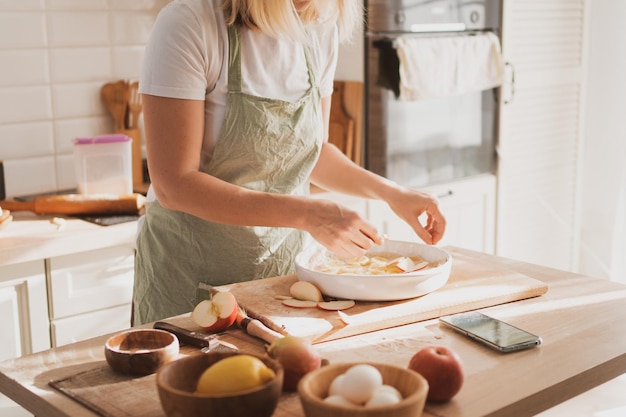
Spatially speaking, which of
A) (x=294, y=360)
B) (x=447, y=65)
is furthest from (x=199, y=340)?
(x=447, y=65)

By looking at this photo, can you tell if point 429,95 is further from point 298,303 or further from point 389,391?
point 389,391

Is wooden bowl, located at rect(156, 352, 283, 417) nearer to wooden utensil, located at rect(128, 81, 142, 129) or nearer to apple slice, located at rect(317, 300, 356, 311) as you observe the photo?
apple slice, located at rect(317, 300, 356, 311)

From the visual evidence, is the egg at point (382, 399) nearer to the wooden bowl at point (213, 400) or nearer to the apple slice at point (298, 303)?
the wooden bowl at point (213, 400)

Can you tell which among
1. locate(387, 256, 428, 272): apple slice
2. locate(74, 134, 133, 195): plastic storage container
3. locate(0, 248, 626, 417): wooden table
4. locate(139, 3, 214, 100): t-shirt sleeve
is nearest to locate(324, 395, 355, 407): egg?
locate(0, 248, 626, 417): wooden table

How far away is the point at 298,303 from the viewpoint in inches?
59.4

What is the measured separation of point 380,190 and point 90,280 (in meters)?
0.97

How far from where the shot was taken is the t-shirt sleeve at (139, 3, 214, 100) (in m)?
1.57

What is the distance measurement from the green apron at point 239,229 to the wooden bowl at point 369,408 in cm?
73

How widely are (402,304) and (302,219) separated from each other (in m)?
0.23

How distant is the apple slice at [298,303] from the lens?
1.50 m

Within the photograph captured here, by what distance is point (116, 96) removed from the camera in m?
2.88

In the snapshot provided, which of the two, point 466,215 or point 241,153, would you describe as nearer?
point 241,153

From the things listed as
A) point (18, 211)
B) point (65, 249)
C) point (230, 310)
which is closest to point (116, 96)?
point (18, 211)

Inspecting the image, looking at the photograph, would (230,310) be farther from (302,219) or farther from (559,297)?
(559,297)
